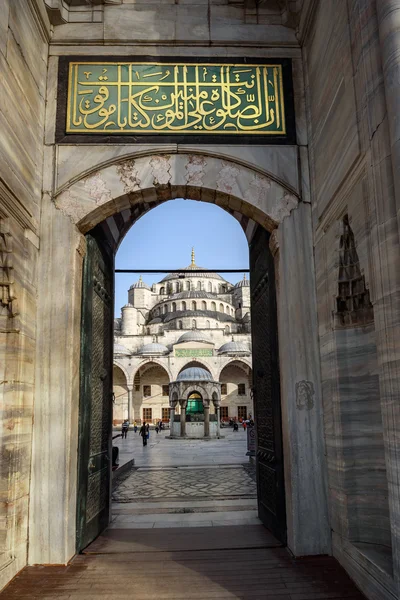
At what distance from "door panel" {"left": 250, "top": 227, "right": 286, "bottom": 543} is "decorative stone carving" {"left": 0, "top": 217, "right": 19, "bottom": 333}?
2139mm

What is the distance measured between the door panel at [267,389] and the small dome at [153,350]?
35563 millimetres

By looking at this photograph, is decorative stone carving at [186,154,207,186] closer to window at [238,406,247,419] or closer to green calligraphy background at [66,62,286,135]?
green calligraphy background at [66,62,286,135]

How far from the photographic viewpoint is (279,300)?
13.1ft

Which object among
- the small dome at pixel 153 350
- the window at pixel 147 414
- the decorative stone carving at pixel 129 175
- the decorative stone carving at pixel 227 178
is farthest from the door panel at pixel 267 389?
the window at pixel 147 414

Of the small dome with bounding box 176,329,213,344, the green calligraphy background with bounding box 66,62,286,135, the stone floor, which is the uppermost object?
the small dome with bounding box 176,329,213,344

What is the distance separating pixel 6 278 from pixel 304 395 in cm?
240

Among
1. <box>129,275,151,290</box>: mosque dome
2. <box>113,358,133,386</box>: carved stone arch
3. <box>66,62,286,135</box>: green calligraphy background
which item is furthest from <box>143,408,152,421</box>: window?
<box>66,62,286,135</box>: green calligraphy background

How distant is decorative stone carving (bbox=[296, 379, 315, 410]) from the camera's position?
373cm

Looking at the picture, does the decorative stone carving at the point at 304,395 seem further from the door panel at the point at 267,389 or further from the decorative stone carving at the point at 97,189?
the decorative stone carving at the point at 97,189

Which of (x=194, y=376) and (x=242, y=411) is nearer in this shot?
(x=194, y=376)

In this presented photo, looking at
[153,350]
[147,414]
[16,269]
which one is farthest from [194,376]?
[147,414]

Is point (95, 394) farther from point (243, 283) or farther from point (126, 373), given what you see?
point (243, 283)

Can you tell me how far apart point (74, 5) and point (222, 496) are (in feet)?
19.1

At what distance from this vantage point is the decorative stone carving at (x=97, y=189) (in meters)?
4.06
